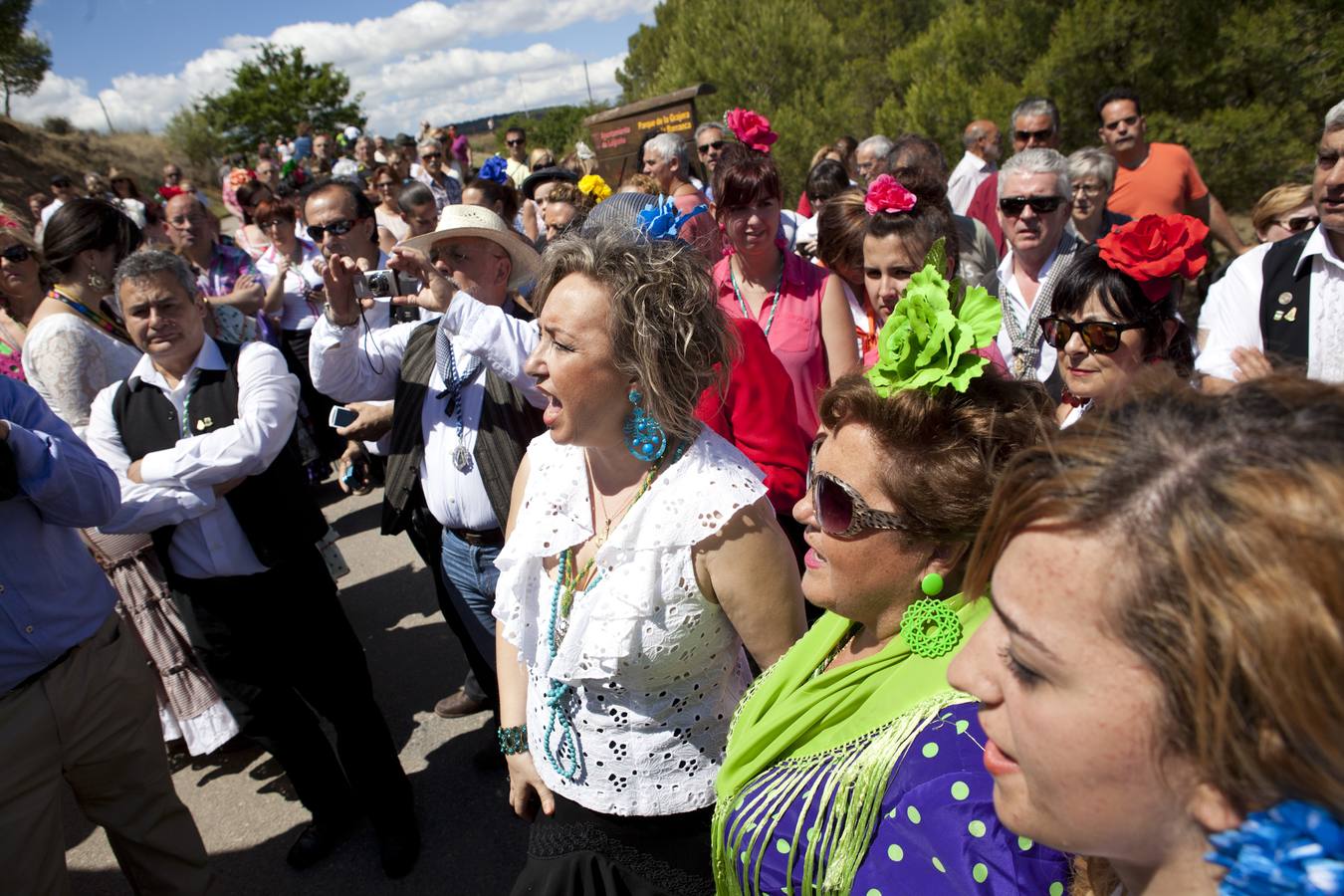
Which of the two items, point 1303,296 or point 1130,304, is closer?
point 1130,304

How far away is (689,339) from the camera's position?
197cm

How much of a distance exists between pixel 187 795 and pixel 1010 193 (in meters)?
4.69

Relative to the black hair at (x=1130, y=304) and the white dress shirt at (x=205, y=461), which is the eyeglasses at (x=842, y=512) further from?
the white dress shirt at (x=205, y=461)

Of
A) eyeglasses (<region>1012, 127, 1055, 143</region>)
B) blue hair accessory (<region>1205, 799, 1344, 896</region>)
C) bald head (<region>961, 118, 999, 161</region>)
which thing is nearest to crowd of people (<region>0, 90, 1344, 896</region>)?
blue hair accessory (<region>1205, 799, 1344, 896</region>)

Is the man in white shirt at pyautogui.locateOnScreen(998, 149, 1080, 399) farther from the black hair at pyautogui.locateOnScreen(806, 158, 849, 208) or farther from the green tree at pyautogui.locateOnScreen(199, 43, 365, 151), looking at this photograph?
the green tree at pyautogui.locateOnScreen(199, 43, 365, 151)

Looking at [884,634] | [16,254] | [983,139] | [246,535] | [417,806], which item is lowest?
[417,806]

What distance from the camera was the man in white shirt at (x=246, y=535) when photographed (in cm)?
271

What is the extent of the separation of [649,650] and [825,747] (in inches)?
19.2

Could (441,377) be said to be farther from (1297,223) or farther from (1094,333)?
(1297,223)

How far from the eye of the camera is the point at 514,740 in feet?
7.07

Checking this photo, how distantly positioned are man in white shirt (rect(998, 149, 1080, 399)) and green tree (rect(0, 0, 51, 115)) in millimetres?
32812

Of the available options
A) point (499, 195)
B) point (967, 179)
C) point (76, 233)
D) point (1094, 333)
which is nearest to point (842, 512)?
point (1094, 333)

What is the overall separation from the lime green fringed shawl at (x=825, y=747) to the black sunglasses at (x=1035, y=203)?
2.63m

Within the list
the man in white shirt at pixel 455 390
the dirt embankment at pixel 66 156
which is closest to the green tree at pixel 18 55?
the dirt embankment at pixel 66 156
